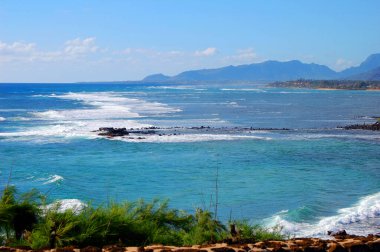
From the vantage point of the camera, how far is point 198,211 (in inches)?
428

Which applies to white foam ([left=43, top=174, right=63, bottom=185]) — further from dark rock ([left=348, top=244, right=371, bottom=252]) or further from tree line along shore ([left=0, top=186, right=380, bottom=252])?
dark rock ([left=348, top=244, right=371, bottom=252])

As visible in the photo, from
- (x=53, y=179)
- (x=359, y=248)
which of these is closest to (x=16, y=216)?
(x=359, y=248)

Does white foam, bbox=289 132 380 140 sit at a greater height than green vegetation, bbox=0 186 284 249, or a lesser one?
lesser

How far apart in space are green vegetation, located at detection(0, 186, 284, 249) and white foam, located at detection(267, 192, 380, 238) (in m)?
4.81

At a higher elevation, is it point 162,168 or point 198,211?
point 198,211

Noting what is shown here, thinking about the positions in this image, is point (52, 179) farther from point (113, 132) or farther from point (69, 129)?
point (69, 129)

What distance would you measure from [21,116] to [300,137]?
104 feet

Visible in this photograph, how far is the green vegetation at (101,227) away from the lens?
30.8 ft

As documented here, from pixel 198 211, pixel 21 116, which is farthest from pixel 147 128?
pixel 198 211

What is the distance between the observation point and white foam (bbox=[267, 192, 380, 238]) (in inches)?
605

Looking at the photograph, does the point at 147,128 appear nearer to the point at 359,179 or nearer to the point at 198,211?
the point at 359,179

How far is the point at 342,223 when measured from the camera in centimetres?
1611

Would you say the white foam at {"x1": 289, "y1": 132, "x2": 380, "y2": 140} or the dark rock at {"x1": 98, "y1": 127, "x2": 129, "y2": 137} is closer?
Answer: the dark rock at {"x1": 98, "y1": 127, "x2": 129, "y2": 137}

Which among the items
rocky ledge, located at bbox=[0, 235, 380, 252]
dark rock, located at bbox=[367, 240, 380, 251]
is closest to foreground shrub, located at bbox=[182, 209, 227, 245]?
rocky ledge, located at bbox=[0, 235, 380, 252]
